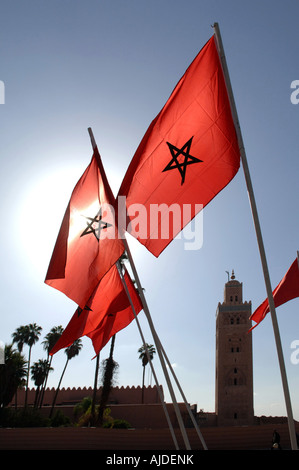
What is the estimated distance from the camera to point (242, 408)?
49.5 m

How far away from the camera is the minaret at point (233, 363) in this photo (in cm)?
4947

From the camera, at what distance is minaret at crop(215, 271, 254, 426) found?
1948 inches

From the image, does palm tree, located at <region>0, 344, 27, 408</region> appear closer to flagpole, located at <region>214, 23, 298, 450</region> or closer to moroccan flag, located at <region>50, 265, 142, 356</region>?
moroccan flag, located at <region>50, 265, 142, 356</region>

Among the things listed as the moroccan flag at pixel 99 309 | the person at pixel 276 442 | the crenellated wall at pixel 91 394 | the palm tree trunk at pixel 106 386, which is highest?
the crenellated wall at pixel 91 394

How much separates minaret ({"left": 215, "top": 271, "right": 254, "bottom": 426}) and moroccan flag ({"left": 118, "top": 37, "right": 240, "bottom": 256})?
46463 mm

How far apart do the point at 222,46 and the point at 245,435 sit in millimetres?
23756

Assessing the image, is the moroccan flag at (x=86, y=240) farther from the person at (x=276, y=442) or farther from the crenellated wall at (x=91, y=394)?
the crenellated wall at (x=91, y=394)

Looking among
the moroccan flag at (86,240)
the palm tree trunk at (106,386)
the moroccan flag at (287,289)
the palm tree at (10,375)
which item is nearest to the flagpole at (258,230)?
the moroccan flag at (86,240)

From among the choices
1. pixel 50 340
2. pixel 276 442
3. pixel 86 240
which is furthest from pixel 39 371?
pixel 86 240

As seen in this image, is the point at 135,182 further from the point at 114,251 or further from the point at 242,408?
the point at 242,408

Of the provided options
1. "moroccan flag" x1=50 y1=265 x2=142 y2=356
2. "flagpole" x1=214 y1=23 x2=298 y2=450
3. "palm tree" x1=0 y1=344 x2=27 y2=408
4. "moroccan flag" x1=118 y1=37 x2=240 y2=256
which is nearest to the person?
"moroccan flag" x1=50 y1=265 x2=142 y2=356

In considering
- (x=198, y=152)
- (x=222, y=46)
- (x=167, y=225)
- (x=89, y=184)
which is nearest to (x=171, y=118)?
(x=198, y=152)

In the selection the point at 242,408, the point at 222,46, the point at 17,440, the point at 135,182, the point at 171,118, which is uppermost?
the point at 242,408

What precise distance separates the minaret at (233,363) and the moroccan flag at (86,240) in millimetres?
45437
